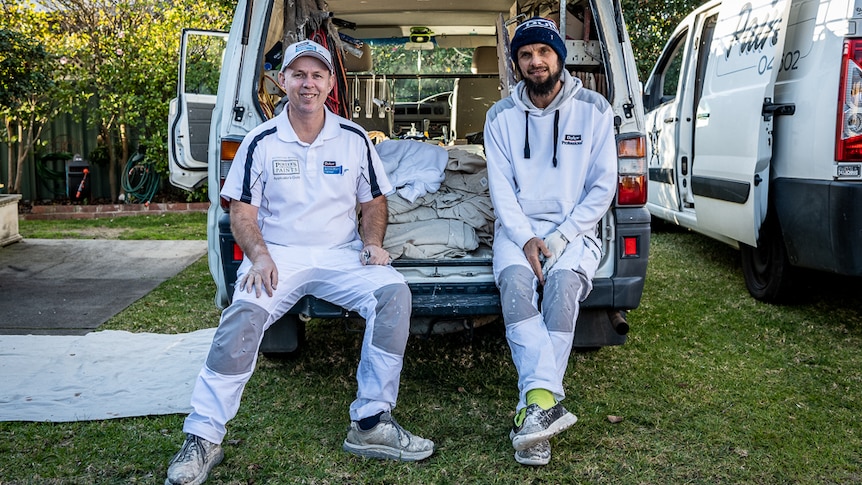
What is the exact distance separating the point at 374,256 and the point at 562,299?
786 mm

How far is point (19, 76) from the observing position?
23.8ft

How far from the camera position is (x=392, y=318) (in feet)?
10.4

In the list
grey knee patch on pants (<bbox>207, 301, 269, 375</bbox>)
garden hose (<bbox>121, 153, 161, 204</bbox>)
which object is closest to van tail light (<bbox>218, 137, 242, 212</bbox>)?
grey knee patch on pants (<bbox>207, 301, 269, 375</bbox>)

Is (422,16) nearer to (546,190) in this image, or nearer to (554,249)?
(546,190)

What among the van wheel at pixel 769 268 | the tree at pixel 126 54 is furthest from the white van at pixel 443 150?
the tree at pixel 126 54

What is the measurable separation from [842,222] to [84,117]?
999 centimetres

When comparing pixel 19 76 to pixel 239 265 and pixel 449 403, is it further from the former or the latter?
pixel 449 403

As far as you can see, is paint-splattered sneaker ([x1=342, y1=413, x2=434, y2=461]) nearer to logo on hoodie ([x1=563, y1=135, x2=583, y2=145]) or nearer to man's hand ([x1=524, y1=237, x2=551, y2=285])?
man's hand ([x1=524, y1=237, x2=551, y2=285])

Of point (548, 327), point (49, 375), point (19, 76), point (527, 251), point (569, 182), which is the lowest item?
point (49, 375)

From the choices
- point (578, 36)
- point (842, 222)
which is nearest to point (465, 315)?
point (578, 36)

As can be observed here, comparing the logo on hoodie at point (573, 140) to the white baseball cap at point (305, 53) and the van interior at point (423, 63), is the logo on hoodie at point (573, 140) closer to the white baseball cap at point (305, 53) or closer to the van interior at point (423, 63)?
the white baseball cap at point (305, 53)

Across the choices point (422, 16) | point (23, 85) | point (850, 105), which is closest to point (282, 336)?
point (850, 105)

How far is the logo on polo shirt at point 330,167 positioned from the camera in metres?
3.42

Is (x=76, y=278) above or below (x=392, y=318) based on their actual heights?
below
